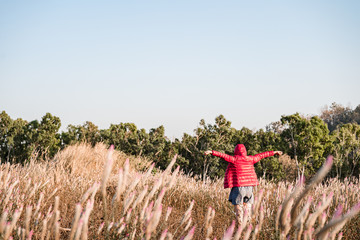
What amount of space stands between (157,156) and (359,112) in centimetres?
3473

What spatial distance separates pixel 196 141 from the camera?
447 inches

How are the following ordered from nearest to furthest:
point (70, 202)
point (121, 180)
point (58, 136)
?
point (121, 180) < point (70, 202) < point (58, 136)

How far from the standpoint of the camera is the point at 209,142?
1107 centimetres

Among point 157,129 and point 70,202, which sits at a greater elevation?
point 157,129

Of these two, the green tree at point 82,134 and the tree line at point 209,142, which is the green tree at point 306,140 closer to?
the tree line at point 209,142

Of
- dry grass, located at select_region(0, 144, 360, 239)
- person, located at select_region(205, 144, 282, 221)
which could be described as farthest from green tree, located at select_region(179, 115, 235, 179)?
person, located at select_region(205, 144, 282, 221)

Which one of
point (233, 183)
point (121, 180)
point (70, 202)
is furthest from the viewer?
point (233, 183)

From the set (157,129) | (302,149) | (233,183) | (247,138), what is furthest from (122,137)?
(233,183)

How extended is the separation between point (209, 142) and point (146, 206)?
9.46 m

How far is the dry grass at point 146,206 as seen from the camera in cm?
123

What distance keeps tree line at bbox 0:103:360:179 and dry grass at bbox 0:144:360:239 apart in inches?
72.2

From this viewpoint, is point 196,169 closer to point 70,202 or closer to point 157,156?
point 157,156

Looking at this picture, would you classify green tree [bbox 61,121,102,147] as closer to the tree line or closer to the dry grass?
the tree line

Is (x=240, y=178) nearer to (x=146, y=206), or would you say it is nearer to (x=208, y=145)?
(x=146, y=206)
